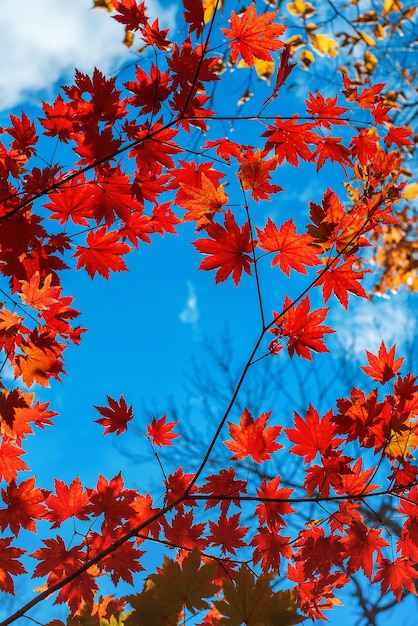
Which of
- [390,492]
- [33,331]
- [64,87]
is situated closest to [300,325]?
[390,492]

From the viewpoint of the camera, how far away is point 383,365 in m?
2.06

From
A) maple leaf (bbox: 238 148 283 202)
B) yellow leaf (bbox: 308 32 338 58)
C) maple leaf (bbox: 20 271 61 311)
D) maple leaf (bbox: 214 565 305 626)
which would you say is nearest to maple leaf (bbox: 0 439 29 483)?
maple leaf (bbox: 20 271 61 311)

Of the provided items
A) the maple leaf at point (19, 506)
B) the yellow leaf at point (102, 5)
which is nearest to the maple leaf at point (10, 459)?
the maple leaf at point (19, 506)

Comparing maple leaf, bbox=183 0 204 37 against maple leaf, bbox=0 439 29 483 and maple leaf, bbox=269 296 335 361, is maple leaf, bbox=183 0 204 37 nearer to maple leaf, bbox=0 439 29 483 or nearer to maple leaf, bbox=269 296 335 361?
maple leaf, bbox=269 296 335 361

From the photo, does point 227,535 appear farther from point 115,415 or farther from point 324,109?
point 324,109

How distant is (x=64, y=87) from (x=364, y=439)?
73.1 inches

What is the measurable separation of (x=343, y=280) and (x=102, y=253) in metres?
1.03

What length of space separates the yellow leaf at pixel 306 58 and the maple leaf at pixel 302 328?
4.90m

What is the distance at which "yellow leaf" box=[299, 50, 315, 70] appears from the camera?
5.94 m

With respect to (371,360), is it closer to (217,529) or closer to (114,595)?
(217,529)

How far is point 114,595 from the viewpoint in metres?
2.30

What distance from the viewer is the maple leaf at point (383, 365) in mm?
2045

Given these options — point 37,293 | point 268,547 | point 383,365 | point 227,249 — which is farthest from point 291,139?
point 268,547

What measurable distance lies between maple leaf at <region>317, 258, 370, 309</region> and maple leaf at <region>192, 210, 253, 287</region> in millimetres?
319
